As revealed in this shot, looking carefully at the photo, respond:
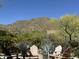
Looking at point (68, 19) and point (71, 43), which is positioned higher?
point (68, 19)

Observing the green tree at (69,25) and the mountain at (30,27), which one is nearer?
the green tree at (69,25)

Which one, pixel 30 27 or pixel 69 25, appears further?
pixel 30 27

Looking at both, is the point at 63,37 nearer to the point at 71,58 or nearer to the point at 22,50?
the point at 22,50

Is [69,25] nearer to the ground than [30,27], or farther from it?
nearer to the ground

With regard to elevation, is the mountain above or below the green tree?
above

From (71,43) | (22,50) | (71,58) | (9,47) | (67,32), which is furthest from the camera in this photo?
(67,32)

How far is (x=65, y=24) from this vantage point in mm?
46438

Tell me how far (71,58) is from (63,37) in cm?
2959

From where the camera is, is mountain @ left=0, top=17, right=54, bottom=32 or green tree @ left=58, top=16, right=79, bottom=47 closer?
green tree @ left=58, top=16, right=79, bottom=47

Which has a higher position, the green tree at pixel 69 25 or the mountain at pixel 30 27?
the mountain at pixel 30 27

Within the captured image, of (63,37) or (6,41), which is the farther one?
(63,37)

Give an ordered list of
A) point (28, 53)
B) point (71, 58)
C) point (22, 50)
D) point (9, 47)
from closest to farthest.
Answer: point (71, 58)
point (22, 50)
point (28, 53)
point (9, 47)

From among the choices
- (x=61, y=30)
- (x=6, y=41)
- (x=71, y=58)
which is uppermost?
(x=61, y=30)

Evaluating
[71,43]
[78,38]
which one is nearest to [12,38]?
[71,43]
